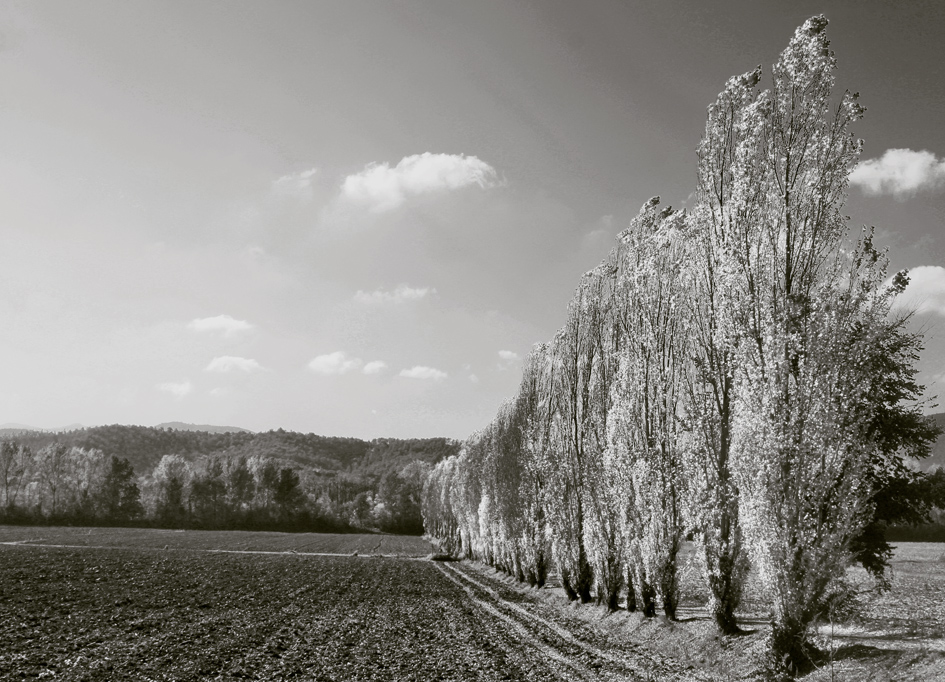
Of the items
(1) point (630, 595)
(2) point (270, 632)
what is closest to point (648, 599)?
(1) point (630, 595)

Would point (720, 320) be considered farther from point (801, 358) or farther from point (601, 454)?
point (601, 454)

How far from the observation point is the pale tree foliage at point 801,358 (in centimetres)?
1178

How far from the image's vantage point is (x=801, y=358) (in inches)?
488

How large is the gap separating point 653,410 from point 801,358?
7.14 metres

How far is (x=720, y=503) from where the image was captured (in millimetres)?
14922

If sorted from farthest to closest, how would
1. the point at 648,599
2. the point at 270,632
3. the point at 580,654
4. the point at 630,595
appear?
1. the point at 630,595
2. the point at 648,599
3. the point at 270,632
4. the point at 580,654

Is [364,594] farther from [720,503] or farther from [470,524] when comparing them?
[470,524]

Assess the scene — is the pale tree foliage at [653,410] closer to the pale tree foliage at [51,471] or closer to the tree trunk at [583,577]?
the tree trunk at [583,577]

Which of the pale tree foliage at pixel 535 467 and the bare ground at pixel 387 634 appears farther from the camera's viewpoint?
the pale tree foliage at pixel 535 467

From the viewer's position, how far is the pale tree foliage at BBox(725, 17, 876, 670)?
38.7ft

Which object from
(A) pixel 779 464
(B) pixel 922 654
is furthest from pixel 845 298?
(B) pixel 922 654

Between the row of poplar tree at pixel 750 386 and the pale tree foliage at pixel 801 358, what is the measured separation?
0.12ft

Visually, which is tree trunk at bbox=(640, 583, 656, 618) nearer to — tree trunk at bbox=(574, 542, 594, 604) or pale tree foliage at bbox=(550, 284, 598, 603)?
pale tree foliage at bbox=(550, 284, 598, 603)

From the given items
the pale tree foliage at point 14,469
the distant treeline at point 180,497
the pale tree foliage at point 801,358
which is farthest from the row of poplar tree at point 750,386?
the pale tree foliage at point 14,469
